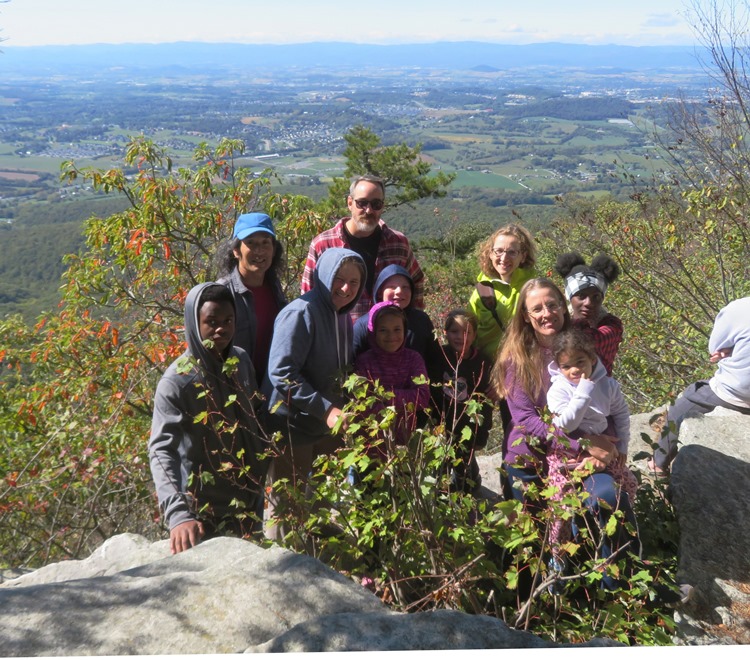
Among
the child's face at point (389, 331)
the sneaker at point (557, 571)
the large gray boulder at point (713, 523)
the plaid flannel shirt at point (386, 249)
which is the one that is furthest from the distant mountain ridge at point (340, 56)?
the large gray boulder at point (713, 523)

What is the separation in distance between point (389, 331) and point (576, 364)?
3.14 ft

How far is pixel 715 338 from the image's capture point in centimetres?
372

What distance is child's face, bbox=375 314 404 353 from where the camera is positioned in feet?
10.9

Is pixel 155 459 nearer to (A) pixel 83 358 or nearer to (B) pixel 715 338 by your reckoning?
(B) pixel 715 338

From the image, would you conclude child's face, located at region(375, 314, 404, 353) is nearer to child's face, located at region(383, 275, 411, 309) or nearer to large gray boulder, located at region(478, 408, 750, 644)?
child's face, located at region(383, 275, 411, 309)

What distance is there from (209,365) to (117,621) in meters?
1.15

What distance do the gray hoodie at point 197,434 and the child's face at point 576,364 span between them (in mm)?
1528

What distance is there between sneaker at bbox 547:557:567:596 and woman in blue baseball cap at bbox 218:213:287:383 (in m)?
1.73

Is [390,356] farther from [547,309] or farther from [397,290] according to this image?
[547,309]

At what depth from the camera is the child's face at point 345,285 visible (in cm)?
309

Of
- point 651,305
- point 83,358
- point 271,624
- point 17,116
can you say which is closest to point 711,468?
point 271,624

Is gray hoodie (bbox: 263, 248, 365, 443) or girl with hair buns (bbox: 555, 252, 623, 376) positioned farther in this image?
girl with hair buns (bbox: 555, 252, 623, 376)

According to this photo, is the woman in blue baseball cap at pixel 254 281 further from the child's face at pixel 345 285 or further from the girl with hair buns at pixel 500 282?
the girl with hair buns at pixel 500 282

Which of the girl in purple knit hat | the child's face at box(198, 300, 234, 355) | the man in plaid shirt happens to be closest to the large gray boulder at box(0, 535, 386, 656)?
the child's face at box(198, 300, 234, 355)
